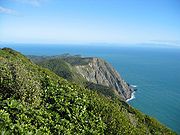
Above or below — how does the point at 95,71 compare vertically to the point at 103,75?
above

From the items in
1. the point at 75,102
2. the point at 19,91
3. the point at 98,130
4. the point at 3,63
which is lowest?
the point at 98,130

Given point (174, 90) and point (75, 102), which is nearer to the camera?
point (75, 102)

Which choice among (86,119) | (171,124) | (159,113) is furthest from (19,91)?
(159,113)

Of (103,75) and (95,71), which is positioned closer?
(95,71)

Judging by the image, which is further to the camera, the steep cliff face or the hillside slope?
the steep cliff face

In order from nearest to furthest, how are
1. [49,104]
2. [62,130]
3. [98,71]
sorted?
[62,130]
[49,104]
[98,71]

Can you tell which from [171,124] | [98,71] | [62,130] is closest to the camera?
[62,130]

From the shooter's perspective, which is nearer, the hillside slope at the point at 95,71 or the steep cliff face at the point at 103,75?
the hillside slope at the point at 95,71

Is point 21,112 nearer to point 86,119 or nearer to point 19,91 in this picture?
point 19,91
